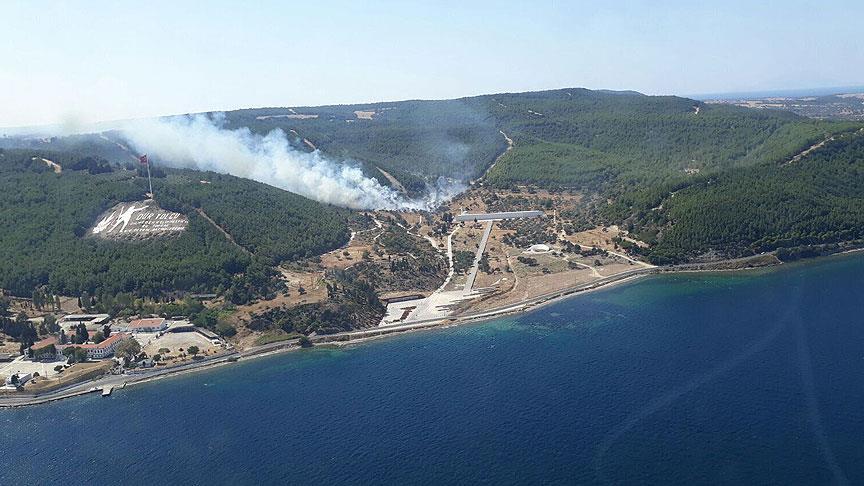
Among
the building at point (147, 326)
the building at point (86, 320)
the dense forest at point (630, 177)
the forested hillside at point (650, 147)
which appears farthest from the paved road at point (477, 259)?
→ the building at point (86, 320)

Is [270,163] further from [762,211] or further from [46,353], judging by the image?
[762,211]

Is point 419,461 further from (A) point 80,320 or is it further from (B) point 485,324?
(A) point 80,320

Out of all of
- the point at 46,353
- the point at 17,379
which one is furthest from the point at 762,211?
the point at 17,379

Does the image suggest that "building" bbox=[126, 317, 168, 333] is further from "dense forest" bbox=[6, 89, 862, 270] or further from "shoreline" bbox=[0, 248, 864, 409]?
"dense forest" bbox=[6, 89, 862, 270]

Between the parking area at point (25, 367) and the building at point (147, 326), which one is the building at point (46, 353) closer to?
the parking area at point (25, 367)

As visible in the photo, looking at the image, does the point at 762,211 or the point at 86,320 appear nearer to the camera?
the point at 86,320

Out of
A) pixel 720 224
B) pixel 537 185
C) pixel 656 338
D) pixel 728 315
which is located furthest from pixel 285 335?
pixel 537 185

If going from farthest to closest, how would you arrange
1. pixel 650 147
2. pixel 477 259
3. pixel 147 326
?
pixel 650 147, pixel 477 259, pixel 147 326
